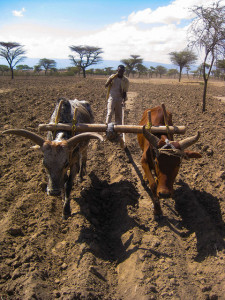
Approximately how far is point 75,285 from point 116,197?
2.17 meters

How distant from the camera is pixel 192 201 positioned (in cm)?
485

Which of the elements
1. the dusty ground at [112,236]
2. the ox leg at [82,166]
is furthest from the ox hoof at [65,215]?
the ox leg at [82,166]

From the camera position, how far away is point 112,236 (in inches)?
164

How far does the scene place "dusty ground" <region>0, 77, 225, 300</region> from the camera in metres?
3.12

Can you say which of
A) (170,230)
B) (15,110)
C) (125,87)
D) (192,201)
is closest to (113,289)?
(170,230)

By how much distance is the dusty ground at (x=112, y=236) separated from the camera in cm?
312

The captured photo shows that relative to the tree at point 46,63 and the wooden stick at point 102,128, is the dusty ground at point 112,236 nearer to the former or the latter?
the wooden stick at point 102,128

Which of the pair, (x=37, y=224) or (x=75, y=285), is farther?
(x=37, y=224)

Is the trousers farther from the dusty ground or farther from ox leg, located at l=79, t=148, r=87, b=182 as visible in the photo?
ox leg, located at l=79, t=148, r=87, b=182

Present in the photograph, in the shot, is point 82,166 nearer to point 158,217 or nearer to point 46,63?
point 158,217

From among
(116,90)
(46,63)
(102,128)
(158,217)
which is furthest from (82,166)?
(46,63)

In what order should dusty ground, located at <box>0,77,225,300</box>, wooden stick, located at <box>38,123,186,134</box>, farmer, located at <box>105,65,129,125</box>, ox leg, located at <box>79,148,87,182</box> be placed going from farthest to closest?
farmer, located at <box>105,65,129,125</box>
ox leg, located at <box>79,148,87,182</box>
wooden stick, located at <box>38,123,186,134</box>
dusty ground, located at <box>0,77,225,300</box>

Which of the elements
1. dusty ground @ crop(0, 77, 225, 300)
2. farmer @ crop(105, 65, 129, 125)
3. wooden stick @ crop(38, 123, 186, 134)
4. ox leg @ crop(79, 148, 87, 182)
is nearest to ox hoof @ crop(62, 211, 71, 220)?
dusty ground @ crop(0, 77, 225, 300)

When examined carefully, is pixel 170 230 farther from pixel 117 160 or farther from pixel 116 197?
pixel 117 160
